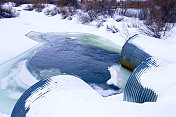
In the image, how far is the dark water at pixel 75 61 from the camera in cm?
514

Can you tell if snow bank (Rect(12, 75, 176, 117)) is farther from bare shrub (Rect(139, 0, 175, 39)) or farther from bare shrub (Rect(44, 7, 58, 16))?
bare shrub (Rect(44, 7, 58, 16))

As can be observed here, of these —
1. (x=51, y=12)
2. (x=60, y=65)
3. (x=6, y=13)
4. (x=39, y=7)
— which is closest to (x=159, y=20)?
(x=60, y=65)

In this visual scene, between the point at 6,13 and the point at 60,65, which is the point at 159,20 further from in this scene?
the point at 6,13

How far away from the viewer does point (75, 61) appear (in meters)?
6.28

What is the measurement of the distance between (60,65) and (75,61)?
73 cm

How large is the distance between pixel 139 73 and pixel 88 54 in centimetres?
422

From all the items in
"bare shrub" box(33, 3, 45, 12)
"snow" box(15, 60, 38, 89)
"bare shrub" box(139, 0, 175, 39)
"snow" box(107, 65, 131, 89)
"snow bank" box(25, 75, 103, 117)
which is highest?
"bare shrub" box(33, 3, 45, 12)

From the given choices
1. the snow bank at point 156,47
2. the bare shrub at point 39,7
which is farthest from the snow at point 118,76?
the bare shrub at point 39,7

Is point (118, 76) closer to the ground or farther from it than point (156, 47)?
closer to the ground

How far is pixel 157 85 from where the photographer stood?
247cm

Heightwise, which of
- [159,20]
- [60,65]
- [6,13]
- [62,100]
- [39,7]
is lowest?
[60,65]

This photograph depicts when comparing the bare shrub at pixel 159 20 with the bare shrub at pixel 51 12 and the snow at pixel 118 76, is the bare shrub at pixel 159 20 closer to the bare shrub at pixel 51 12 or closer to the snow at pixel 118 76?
the snow at pixel 118 76

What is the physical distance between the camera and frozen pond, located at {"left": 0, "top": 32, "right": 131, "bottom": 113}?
427cm

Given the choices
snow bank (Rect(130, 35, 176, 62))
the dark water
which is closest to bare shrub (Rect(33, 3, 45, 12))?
the dark water
